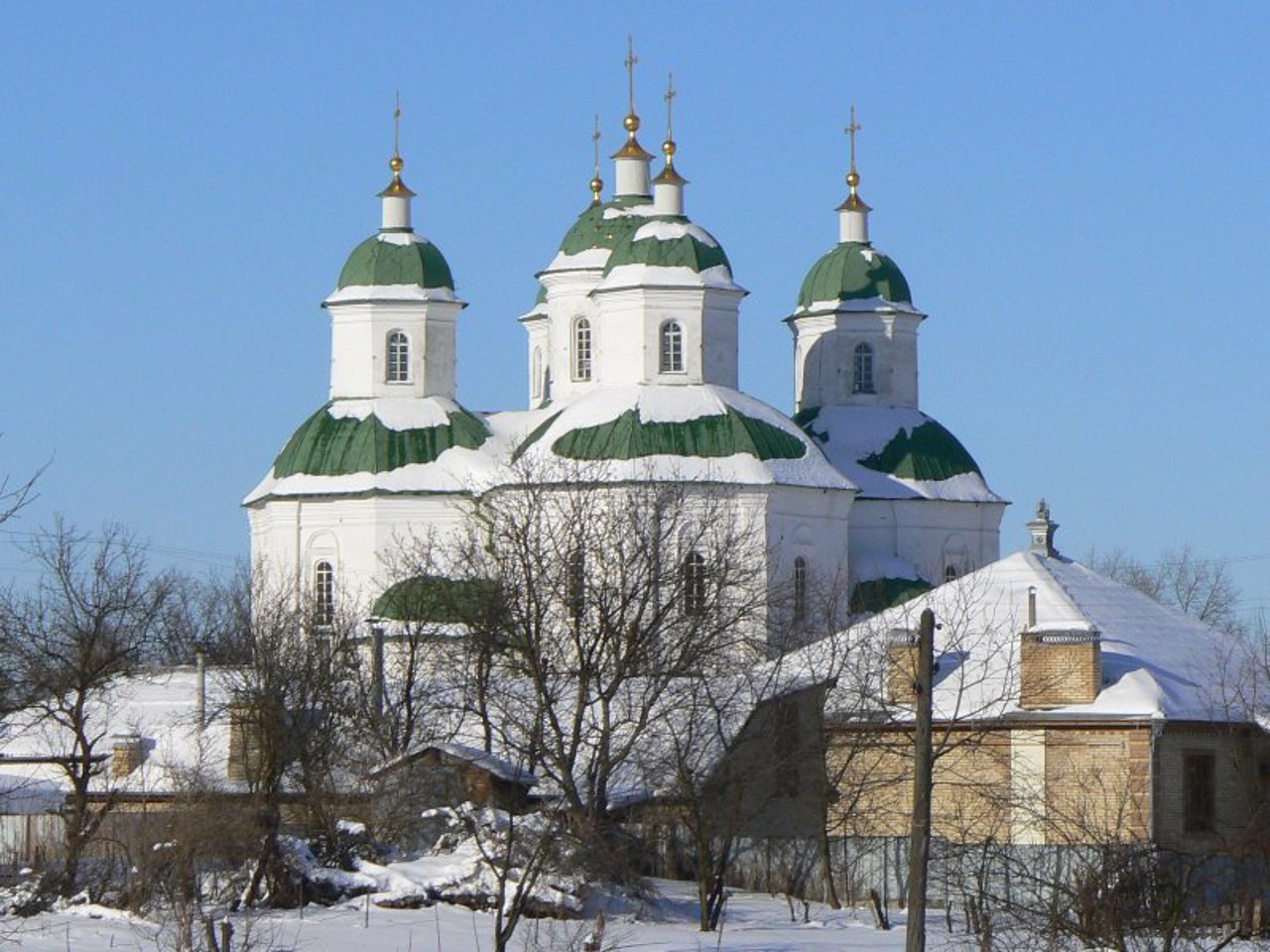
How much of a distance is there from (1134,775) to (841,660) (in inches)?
184

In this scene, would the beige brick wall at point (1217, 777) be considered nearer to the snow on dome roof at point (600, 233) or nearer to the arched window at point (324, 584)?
the arched window at point (324, 584)

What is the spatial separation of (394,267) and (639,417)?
741 cm

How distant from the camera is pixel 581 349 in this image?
57.2m

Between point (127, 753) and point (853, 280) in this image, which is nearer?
point (127, 753)

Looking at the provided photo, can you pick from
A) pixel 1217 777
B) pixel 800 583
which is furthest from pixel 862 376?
pixel 1217 777

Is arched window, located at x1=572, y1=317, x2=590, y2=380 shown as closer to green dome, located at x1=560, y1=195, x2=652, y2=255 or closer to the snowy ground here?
green dome, located at x1=560, y1=195, x2=652, y2=255

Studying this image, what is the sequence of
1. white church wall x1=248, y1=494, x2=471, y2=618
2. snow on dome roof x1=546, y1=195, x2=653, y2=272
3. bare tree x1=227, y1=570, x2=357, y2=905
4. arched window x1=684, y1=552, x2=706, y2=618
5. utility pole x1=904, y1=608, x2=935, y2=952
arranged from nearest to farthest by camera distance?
utility pole x1=904, y1=608, x2=935, y2=952 < bare tree x1=227, y1=570, x2=357, y2=905 < arched window x1=684, y1=552, x2=706, y2=618 < white church wall x1=248, y1=494, x2=471, y2=618 < snow on dome roof x1=546, y1=195, x2=653, y2=272

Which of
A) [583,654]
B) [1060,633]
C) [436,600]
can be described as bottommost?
[583,654]

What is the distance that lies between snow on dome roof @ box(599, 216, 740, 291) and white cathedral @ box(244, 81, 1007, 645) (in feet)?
0.12

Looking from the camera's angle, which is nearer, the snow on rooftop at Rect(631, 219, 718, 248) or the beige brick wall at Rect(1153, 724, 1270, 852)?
the beige brick wall at Rect(1153, 724, 1270, 852)

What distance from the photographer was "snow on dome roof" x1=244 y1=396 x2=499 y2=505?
54469mm

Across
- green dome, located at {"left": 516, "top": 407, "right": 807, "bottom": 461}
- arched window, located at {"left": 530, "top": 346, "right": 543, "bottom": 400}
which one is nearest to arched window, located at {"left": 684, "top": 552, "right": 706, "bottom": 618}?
A: green dome, located at {"left": 516, "top": 407, "right": 807, "bottom": 461}

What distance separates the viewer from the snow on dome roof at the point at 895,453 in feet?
186

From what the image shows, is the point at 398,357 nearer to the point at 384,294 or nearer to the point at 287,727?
the point at 384,294
